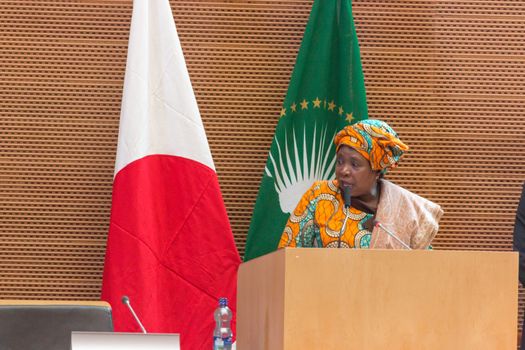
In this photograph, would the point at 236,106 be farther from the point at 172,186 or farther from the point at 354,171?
the point at 354,171

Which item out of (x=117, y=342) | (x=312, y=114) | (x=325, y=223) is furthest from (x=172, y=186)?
(x=117, y=342)

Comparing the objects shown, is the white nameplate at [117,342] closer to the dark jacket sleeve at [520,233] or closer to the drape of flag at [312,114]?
the drape of flag at [312,114]

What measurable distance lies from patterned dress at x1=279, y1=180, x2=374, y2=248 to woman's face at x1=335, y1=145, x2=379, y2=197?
0.23 feet

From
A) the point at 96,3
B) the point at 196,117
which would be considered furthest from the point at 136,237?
the point at 96,3

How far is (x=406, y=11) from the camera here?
535 cm

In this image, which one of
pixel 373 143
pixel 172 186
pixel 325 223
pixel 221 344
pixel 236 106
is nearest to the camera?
pixel 221 344

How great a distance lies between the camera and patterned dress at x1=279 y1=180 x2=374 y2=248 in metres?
4.19

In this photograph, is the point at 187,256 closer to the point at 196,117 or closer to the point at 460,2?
the point at 196,117

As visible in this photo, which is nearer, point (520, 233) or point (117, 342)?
point (117, 342)

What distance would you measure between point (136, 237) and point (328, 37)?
143cm

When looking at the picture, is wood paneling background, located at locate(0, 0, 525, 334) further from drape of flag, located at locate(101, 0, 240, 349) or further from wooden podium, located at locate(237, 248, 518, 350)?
wooden podium, located at locate(237, 248, 518, 350)

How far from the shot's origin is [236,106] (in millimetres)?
5289

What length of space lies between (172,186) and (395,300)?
93.9 inches

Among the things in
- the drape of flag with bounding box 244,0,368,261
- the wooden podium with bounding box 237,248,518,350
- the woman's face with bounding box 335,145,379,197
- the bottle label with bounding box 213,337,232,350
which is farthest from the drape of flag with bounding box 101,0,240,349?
the wooden podium with bounding box 237,248,518,350
